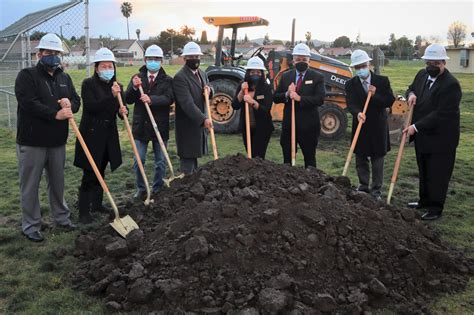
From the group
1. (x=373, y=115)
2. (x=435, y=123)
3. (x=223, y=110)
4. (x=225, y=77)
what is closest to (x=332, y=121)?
(x=223, y=110)

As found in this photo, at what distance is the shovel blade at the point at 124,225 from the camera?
475 centimetres

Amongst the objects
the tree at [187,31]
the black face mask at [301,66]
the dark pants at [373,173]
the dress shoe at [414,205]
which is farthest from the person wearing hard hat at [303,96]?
the tree at [187,31]

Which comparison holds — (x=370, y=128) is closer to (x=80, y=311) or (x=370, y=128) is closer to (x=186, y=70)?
(x=186, y=70)

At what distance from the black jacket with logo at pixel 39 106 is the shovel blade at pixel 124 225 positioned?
1.08m

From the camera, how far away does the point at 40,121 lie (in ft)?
16.3

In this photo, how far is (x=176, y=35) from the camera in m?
71.6

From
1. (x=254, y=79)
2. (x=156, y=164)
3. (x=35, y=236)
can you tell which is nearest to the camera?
(x=35, y=236)

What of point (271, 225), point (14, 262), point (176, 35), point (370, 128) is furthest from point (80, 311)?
point (176, 35)

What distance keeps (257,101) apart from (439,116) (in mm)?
2150

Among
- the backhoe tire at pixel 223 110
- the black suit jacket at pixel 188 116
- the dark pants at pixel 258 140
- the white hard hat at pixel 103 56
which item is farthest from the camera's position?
the backhoe tire at pixel 223 110

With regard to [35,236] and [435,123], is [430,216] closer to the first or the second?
[435,123]

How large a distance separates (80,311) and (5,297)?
0.73 m

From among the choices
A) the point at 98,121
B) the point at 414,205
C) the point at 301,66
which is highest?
the point at 301,66

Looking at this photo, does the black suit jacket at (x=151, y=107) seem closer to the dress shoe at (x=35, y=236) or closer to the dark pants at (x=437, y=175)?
the dress shoe at (x=35, y=236)
